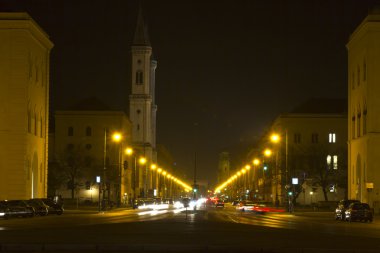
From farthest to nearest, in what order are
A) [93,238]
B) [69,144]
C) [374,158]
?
[69,144]
[374,158]
[93,238]

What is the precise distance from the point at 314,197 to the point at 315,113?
14.4m

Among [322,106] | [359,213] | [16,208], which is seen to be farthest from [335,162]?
[16,208]

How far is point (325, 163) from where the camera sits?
113 m

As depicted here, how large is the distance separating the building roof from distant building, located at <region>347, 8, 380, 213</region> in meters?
Answer: 41.6

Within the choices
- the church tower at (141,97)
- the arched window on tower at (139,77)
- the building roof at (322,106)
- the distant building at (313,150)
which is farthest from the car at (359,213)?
the arched window on tower at (139,77)

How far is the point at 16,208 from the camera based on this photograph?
59.8 meters

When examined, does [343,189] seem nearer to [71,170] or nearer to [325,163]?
[325,163]

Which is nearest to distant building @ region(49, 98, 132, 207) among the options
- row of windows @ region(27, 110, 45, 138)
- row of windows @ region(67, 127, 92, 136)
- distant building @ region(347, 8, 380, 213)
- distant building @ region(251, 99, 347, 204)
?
row of windows @ region(67, 127, 92, 136)

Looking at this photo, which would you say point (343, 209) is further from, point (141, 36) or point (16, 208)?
point (141, 36)

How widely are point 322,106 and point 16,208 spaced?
8038 cm

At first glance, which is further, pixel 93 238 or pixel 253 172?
pixel 253 172

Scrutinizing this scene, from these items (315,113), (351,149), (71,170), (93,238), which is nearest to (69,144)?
(71,170)

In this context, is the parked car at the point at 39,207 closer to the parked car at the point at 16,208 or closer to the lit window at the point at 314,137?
the parked car at the point at 16,208

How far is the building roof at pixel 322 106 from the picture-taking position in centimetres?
12850
